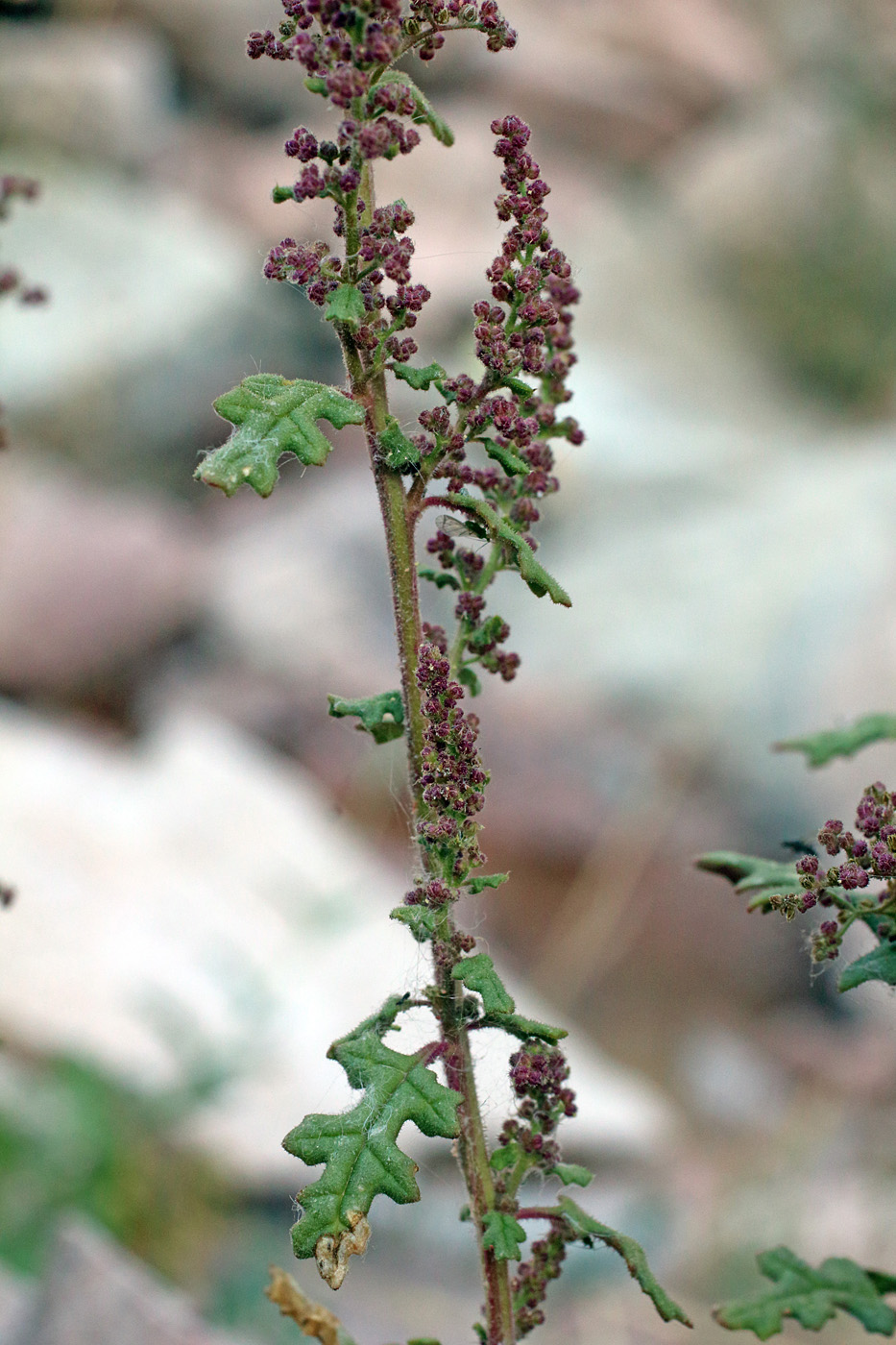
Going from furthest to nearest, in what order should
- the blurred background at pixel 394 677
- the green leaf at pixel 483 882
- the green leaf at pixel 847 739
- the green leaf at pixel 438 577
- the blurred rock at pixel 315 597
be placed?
the blurred rock at pixel 315 597 < the blurred background at pixel 394 677 < the green leaf at pixel 847 739 < the green leaf at pixel 438 577 < the green leaf at pixel 483 882

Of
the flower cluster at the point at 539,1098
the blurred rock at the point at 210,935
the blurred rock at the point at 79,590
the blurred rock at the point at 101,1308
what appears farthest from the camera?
the blurred rock at the point at 79,590

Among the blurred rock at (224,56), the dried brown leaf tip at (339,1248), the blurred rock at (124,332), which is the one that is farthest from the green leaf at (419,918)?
the blurred rock at (224,56)

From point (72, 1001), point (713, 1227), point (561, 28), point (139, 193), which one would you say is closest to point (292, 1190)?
point (72, 1001)

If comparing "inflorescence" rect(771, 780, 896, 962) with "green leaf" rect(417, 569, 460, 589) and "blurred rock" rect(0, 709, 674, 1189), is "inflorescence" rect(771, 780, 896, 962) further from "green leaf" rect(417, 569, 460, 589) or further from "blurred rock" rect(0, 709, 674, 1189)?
"blurred rock" rect(0, 709, 674, 1189)

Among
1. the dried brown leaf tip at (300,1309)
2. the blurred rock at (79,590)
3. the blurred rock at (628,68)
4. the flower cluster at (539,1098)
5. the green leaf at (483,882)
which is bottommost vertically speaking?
the dried brown leaf tip at (300,1309)

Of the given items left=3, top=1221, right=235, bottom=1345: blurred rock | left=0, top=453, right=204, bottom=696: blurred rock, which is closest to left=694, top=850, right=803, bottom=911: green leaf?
left=3, top=1221, right=235, bottom=1345: blurred rock

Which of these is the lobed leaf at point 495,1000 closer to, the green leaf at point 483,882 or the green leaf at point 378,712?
the green leaf at point 483,882

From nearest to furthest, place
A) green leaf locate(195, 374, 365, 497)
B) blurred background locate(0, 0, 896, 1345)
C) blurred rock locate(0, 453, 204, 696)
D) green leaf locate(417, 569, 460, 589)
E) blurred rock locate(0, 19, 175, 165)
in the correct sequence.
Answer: green leaf locate(195, 374, 365, 497) → green leaf locate(417, 569, 460, 589) → blurred background locate(0, 0, 896, 1345) → blurred rock locate(0, 453, 204, 696) → blurred rock locate(0, 19, 175, 165)
